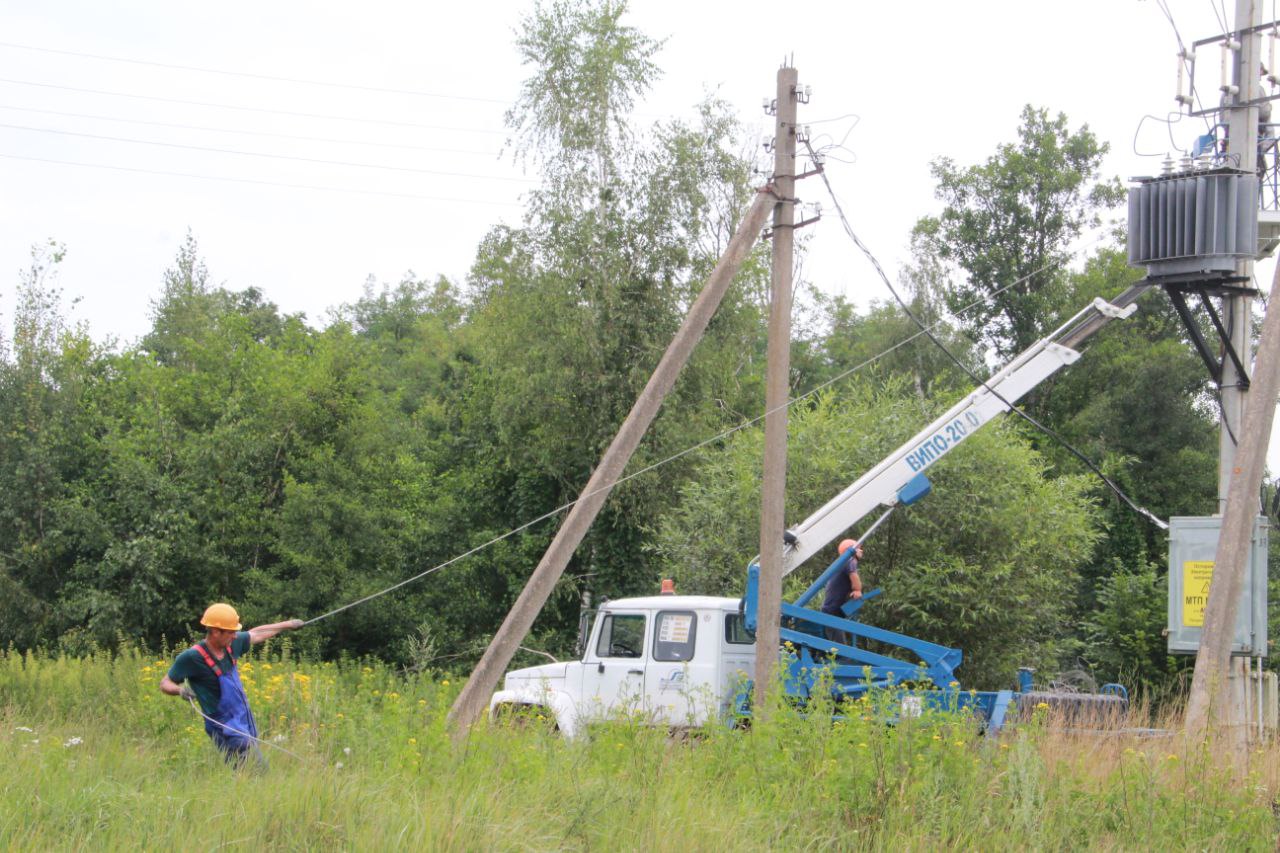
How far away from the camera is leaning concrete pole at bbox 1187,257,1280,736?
10.1 metres

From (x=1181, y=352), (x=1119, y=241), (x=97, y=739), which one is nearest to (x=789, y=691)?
(x=97, y=739)

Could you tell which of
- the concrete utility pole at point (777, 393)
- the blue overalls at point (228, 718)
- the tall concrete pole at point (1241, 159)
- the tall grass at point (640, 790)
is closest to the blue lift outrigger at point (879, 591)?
the concrete utility pole at point (777, 393)

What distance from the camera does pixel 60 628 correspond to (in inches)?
1085

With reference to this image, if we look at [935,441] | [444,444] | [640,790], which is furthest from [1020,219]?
[640,790]

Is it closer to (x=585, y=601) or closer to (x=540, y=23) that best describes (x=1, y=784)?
(x=585, y=601)

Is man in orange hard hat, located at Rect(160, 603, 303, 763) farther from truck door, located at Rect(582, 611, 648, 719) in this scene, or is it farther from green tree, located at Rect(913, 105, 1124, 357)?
green tree, located at Rect(913, 105, 1124, 357)

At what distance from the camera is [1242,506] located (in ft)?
34.0

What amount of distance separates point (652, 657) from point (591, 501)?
2.21m

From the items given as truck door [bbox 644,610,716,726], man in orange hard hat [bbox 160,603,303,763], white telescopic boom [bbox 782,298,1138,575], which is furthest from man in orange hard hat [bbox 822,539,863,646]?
man in orange hard hat [bbox 160,603,303,763]

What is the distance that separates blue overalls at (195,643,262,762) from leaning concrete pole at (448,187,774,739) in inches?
89.7

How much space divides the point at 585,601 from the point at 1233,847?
68.7ft

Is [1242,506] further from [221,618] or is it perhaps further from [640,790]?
[221,618]

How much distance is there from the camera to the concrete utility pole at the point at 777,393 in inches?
471

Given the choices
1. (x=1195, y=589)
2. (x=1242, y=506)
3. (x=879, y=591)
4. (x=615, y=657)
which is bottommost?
(x=615, y=657)
